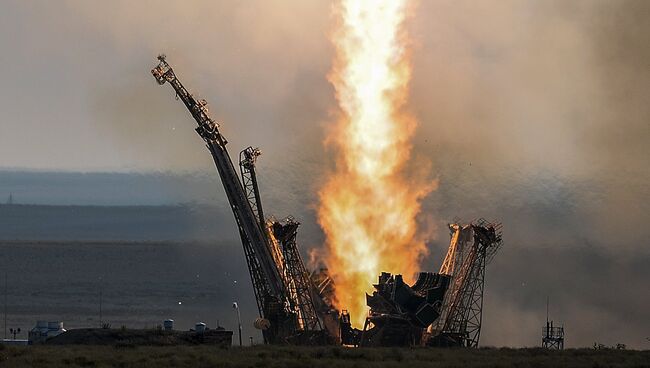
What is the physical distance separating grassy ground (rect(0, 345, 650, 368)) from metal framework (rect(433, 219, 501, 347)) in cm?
1109

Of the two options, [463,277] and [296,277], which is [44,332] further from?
[463,277]

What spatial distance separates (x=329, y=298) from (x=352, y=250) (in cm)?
504

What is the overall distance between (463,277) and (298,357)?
77.4 feet

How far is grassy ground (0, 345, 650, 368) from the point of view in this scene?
100750 mm

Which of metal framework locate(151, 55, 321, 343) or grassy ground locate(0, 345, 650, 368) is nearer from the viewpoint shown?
Answer: grassy ground locate(0, 345, 650, 368)

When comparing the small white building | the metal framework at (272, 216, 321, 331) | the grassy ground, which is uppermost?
the metal framework at (272, 216, 321, 331)

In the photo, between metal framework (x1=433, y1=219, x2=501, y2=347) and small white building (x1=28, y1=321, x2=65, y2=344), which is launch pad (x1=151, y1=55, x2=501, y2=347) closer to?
metal framework (x1=433, y1=219, x2=501, y2=347)

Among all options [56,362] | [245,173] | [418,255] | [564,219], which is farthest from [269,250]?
[564,219]

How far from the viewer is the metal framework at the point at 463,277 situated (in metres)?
126

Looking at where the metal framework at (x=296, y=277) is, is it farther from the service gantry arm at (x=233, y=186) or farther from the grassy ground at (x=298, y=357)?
the grassy ground at (x=298, y=357)

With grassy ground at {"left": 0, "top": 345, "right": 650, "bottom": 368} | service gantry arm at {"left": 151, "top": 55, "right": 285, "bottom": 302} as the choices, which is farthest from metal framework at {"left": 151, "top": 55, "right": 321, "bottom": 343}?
grassy ground at {"left": 0, "top": 345, "right": 650, "bottom": 368}

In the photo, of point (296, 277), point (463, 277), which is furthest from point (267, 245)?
point (463, 277)

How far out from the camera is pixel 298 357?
107 metres

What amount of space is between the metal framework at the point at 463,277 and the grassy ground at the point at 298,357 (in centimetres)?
1109
